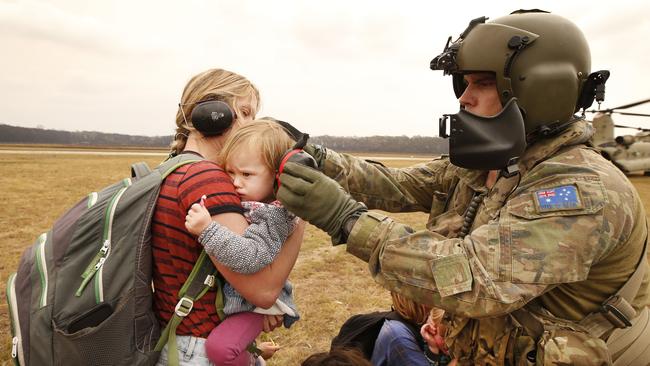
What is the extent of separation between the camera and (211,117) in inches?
81.7

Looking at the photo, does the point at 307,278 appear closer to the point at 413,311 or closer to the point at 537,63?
the point at 413,311

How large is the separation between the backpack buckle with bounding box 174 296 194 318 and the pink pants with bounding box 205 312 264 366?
20 centimetres

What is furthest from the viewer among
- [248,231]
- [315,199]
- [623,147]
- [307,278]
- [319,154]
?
[623,147]

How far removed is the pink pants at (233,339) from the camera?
6.32 ft

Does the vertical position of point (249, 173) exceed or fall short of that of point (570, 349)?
it exceeds it

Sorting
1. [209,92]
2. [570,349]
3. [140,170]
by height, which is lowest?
[570,349]

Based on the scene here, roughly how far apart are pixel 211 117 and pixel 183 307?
0.92 meters

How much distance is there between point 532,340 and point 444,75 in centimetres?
158

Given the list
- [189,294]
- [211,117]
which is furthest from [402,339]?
[211,117]

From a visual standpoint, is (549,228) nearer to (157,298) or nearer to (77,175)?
(157,298)

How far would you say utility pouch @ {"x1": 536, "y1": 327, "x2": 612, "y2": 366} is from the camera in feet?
6.38

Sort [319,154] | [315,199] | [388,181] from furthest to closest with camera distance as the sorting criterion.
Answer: [388,181]
[319,154]
[315,199]

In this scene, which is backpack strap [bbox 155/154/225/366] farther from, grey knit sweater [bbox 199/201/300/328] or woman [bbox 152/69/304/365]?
grey knit sweater [bbox 199/201/300/328]

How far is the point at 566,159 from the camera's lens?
203 cm
